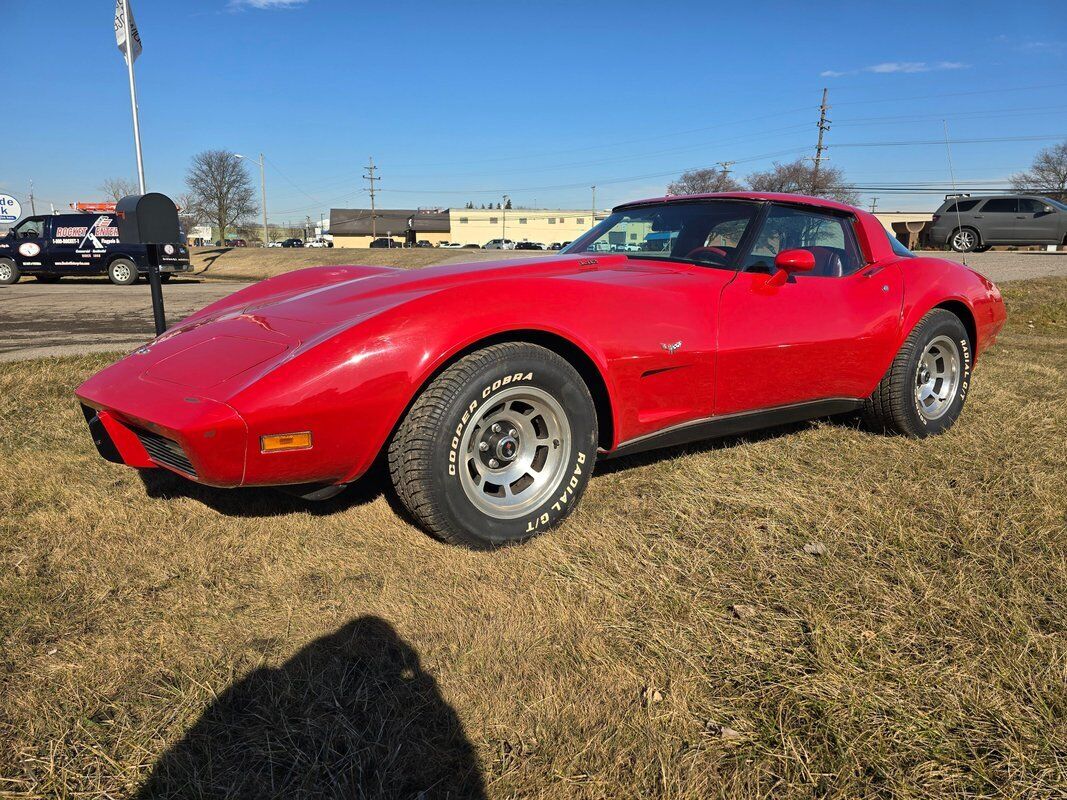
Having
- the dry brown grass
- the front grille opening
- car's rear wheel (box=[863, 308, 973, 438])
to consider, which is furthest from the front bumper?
car's rear wheel (box=[863, 308, 973, 438])

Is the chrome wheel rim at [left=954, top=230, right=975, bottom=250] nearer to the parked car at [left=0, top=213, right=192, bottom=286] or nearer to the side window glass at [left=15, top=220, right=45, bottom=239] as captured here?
the parked car at [left=0, top=213, right=192, bottom=286]

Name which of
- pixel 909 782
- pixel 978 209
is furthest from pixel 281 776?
pixel 978 209

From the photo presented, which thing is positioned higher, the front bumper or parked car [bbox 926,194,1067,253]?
parked car [bbox 926,194,1067,253]

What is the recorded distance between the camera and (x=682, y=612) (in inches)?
78.8

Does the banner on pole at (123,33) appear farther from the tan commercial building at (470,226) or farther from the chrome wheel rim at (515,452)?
the tan commercial building at (470,226)

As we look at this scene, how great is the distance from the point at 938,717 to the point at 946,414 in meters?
2.97

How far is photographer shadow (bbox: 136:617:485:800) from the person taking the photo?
1398mm

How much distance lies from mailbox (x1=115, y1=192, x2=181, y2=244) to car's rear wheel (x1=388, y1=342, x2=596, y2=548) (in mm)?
2713

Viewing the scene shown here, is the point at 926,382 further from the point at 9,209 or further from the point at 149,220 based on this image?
the point at 9,209

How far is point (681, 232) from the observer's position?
137 inches

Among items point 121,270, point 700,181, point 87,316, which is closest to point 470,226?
point 700,181

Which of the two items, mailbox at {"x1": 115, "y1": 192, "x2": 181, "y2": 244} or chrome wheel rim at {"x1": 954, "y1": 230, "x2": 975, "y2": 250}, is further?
chrome wheel rim at {"x1": 954, "y1": 230, "x2": 975, "y2": 250}

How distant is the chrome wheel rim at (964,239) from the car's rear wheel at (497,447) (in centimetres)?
1889

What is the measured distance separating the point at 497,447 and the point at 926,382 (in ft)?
9.49
